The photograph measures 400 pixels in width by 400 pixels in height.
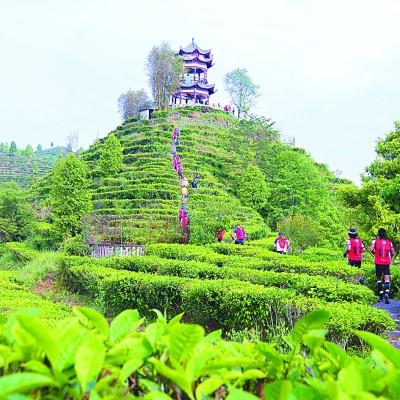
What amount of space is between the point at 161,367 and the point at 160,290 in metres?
7.50

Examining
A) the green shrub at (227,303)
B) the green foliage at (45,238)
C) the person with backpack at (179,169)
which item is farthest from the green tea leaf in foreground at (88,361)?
the person with backpack at (179,169)

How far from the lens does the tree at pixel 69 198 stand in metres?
26.7

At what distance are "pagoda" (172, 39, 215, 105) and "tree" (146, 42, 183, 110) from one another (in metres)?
3.95

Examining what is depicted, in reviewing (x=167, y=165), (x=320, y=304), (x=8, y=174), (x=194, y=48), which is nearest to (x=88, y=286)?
(x=320, y=304)

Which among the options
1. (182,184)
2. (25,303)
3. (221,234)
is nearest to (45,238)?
(182,184)

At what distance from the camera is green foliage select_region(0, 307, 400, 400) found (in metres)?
1.13

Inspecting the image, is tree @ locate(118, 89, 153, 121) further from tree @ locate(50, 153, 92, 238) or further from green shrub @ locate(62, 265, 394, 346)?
green shrub @ locate(62, 265, 394, 346)

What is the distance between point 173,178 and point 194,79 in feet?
92.2

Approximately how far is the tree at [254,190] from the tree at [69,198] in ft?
41.5

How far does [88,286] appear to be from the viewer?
37.4 ft

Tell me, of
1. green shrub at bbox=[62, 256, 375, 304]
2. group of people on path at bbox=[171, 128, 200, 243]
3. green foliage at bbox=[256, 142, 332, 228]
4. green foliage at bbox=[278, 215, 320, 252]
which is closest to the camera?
green shrub at bbox=[62, 256, 375, 304]

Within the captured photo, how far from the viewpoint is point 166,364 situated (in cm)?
140

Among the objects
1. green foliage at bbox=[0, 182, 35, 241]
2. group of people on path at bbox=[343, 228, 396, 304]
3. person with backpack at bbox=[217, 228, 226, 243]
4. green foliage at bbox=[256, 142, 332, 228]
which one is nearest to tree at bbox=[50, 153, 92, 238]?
green foliage at bbox=[0, 182, 35, 241]

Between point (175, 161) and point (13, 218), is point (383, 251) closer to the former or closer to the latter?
point (13, 218)
